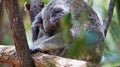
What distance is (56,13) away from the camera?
6.66ft

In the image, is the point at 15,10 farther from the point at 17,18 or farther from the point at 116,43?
the point at 116,43

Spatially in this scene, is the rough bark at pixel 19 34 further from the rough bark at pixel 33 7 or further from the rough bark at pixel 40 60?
the rough bark at pixel 33 7

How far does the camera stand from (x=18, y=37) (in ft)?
4.75

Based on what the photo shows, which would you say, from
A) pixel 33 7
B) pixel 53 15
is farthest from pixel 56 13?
pixel 33 7

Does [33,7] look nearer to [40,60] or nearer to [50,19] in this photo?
[50,19]

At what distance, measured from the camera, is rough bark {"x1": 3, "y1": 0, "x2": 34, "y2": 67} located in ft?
4.48

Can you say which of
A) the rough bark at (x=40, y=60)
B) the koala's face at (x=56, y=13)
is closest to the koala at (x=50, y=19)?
the koala's face at (x=56, y=13)

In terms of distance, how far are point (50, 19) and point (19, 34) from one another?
662mm

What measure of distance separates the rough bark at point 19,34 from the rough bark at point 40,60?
0.08 m

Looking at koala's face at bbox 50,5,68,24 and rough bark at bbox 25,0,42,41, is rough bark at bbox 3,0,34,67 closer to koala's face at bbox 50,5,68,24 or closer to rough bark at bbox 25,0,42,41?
koala's face at bbox 50,5,68,24

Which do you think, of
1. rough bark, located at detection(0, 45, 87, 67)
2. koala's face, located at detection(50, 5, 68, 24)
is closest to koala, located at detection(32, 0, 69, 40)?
koala's face, located at detection(50, 5, 68, 24)

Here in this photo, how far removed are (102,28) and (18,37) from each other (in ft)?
3.20

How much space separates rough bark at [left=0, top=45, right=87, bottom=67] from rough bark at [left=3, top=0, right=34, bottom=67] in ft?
0.27

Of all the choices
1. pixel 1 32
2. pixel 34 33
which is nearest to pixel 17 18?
pixel 1 32
